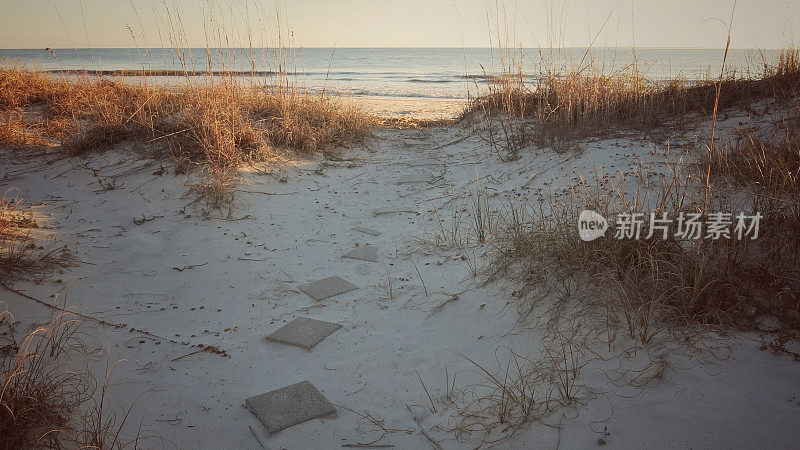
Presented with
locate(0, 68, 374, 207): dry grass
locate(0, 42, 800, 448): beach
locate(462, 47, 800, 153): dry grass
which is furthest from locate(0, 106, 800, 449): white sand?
locate(462, 47, 800, 153): dry grass

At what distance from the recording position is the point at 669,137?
4688 millimetres

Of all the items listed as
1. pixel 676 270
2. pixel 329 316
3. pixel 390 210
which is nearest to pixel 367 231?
pixel 390 210

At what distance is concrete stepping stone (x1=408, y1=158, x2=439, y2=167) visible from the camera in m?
6.08

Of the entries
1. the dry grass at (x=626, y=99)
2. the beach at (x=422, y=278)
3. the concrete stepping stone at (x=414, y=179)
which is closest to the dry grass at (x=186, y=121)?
the beach at (x=422, y=278)

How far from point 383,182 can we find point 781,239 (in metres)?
3.91

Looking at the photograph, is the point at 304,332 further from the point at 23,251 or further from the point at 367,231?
Answer: the point at 23,251

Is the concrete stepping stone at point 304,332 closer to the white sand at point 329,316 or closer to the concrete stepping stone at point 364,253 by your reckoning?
the white sand at point 329,316

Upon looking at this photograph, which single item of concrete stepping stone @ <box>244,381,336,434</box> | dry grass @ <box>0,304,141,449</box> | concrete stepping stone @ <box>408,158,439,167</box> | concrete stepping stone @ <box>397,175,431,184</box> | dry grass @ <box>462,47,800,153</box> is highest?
dry grass @ <box>462,47,800,153</box>

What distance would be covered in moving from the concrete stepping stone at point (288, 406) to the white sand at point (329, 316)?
4 cm

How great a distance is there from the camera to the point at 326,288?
10.4 ft

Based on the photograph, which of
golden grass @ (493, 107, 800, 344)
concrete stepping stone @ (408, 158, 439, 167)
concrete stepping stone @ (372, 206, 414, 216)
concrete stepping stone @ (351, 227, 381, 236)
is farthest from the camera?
concrete stepping stone @ (408, 158, 439, 167)

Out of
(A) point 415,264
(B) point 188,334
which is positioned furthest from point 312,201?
(B) point 188,334

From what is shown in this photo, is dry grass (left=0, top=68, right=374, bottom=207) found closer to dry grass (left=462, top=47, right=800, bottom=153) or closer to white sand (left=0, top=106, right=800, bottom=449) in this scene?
white sand (left=0, top=106, right=800, bottom=449)

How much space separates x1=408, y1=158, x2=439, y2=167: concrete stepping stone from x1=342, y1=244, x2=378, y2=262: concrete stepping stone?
2.55 m
